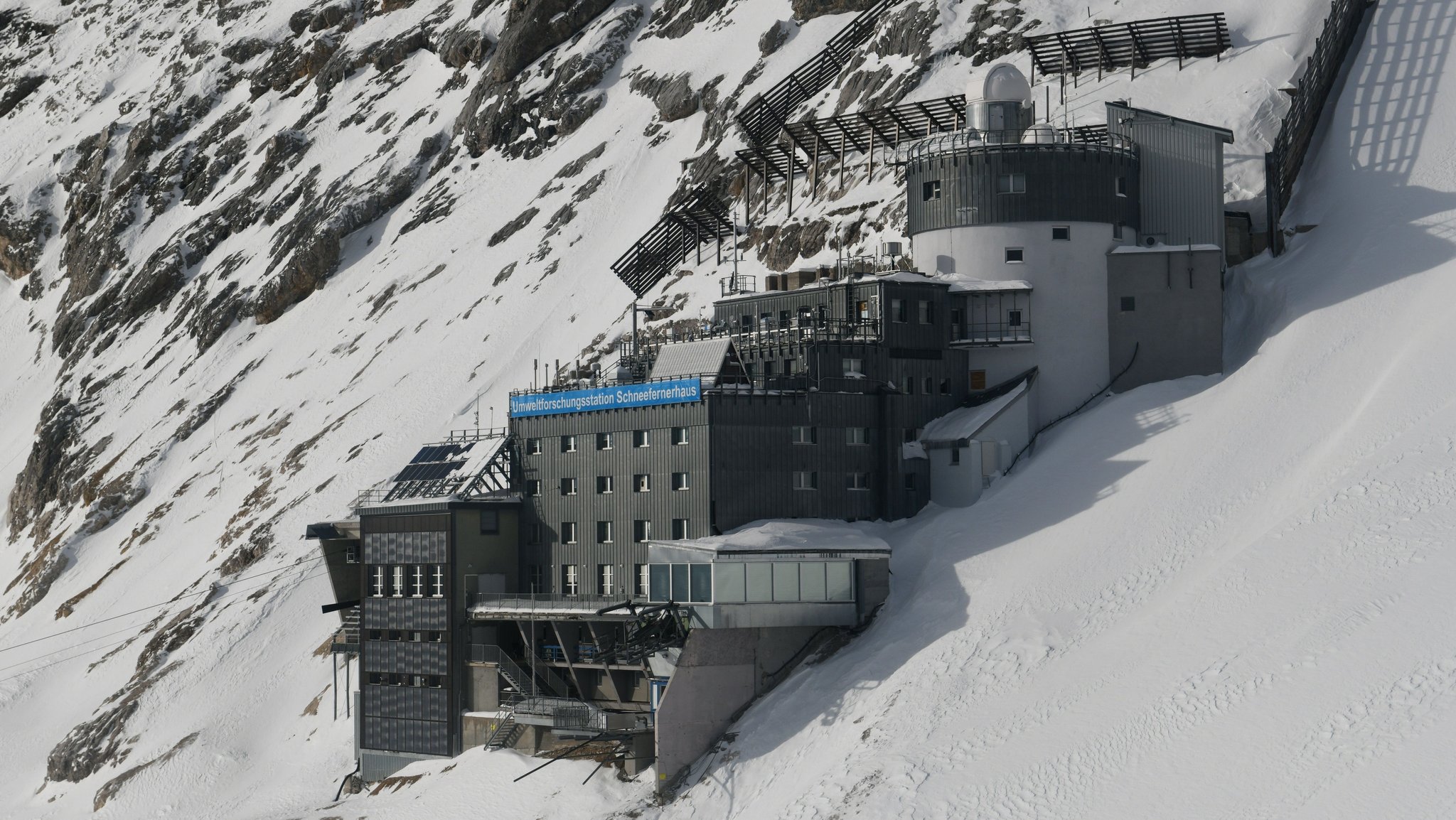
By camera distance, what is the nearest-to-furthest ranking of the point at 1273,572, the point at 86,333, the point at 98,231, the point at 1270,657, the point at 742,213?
the point at 1270,657 < the point at 1273,572 < the point at 742,213 < the point at 86,333 < the point at 98,231

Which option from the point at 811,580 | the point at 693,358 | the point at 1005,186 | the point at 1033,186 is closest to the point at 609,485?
the point at 693,358

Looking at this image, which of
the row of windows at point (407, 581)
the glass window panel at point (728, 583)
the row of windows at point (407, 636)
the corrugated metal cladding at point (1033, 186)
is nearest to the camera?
the glass window panel at point (728, 583)

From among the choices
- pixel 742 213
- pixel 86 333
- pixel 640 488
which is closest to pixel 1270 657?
pixel 640 488

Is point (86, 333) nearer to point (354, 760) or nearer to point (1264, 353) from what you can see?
point (354, 760)

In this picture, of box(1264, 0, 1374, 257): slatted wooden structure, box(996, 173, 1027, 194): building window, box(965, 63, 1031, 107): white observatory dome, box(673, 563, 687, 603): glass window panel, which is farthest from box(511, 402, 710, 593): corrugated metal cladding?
box(1264, 0, 1374, 257): slatted wooden structure

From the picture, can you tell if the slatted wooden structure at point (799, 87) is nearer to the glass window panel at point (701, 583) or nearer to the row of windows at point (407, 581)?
the row of windows at point (407, 581)

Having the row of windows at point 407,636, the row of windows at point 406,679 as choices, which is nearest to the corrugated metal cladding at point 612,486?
the row of windows at point 407,636

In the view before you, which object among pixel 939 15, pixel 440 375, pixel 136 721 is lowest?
pixel 136 721
